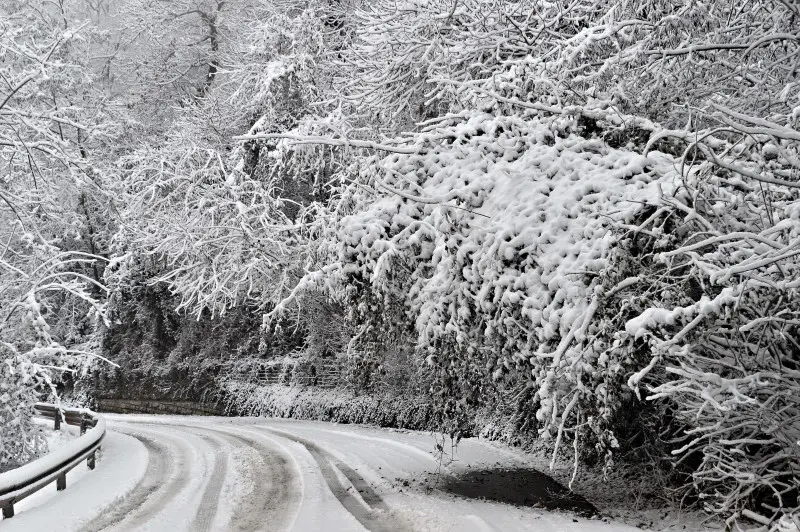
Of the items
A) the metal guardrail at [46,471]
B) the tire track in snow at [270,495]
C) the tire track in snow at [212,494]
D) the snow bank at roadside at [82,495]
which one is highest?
the metal guardrail at [46,471]

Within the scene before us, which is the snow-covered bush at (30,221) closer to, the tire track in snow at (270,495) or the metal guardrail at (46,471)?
the metal guardrail at (46,471)

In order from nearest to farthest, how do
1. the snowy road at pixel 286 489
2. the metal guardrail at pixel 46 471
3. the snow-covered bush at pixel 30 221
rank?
the snowy road at pixel 286 489 → the metal guardrail at pixel 46 471 → the snow-covered bush at pixel 30 221

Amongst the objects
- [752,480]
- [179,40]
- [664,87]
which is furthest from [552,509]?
[179,40]

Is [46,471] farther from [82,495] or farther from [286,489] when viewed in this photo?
[286,489]

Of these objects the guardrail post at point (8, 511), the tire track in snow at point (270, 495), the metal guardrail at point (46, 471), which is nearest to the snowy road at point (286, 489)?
the tire track in snow at point (270, 495)

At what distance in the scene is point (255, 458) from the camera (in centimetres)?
1262

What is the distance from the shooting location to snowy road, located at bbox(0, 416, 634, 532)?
792 cm

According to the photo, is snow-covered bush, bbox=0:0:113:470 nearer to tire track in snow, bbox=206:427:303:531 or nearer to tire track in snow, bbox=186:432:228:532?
tire track in snow, bbox=186:432:228:532

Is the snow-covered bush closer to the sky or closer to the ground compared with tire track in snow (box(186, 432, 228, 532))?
closer to the sky

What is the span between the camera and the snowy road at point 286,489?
26.0ft

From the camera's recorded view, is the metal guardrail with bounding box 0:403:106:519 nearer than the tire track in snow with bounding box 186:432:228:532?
No

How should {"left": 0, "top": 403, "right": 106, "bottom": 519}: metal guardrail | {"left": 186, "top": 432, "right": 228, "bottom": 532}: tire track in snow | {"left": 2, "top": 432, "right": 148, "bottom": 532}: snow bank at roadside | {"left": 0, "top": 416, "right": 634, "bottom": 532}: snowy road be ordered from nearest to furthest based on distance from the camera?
{"left": 0, "top": 416, "right": 634, "bottom": 532}: snowy road, {"left": 186, "top": 432, "right": 228, "bottom": 532}: tire track in snow, {"left": 2, "top": 432, "right": 148, "bottom": 532}: snow bank at roadside, {"left": 0, "top": 403, "right": 106, "bottom": 519}: metal guardrail

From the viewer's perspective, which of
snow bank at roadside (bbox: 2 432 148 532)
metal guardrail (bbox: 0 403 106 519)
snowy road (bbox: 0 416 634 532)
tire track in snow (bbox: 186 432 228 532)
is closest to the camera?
snowy road (bbox: 0 416 634 532)

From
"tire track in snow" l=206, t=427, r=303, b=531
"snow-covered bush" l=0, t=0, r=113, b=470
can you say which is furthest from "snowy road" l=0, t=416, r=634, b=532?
"snow-covered bush" l=0, t=0, r=113, b=470
